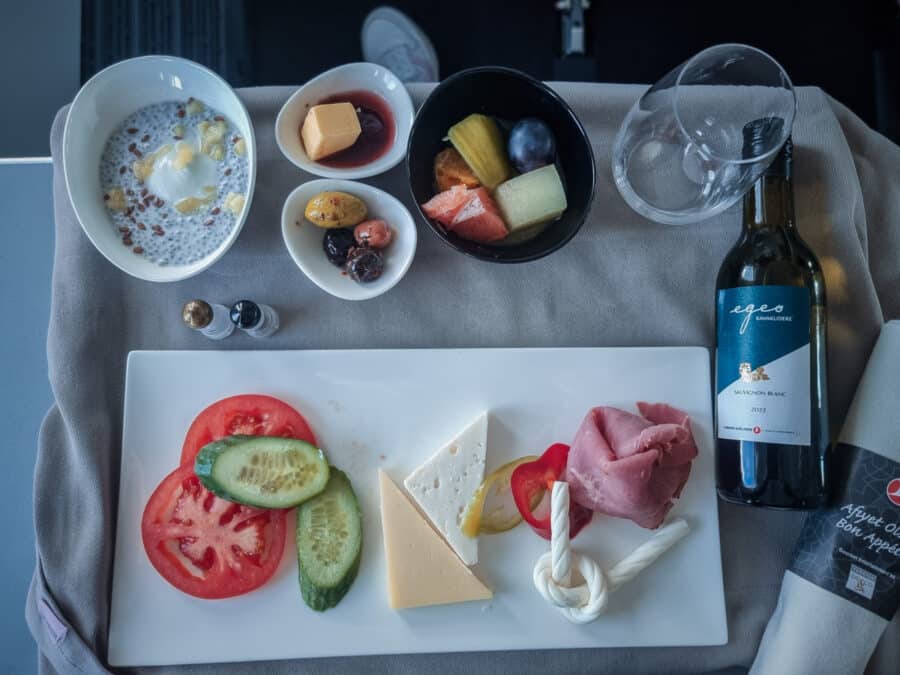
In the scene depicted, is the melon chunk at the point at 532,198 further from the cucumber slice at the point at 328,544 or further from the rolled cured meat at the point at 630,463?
the cucumber slice at the point at 328,544

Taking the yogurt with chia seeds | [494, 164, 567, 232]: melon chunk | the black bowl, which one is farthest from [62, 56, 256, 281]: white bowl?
[494, 164, 567, 232]: melon chunk

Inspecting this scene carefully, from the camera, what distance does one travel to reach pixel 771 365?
2.95 feet

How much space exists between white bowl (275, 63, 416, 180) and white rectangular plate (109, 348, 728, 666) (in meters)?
0.27

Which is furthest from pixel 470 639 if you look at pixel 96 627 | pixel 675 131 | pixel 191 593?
pixel 675 131

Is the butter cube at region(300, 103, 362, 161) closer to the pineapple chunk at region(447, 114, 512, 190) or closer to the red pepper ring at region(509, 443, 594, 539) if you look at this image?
the pineapple chunk at region(447, 114, 512, 190)

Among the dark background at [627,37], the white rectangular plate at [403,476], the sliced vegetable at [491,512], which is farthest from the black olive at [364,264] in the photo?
the dark background at [627,37]

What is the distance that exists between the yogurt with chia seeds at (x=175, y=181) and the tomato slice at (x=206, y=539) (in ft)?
1.09

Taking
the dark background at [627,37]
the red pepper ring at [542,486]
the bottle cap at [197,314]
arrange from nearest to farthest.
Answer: the bottle cap at [197,314] < the red pepper ring at [542,486] < the dark background at [627,37]

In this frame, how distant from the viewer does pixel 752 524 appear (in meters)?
1.02

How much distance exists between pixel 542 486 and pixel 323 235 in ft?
1.62

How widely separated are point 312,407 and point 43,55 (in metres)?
0.85

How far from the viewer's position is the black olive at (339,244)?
941 mm

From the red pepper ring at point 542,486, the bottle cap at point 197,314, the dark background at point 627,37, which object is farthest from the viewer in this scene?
the dark background at point 627,37

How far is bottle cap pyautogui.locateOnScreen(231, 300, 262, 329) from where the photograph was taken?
0.92 metres
